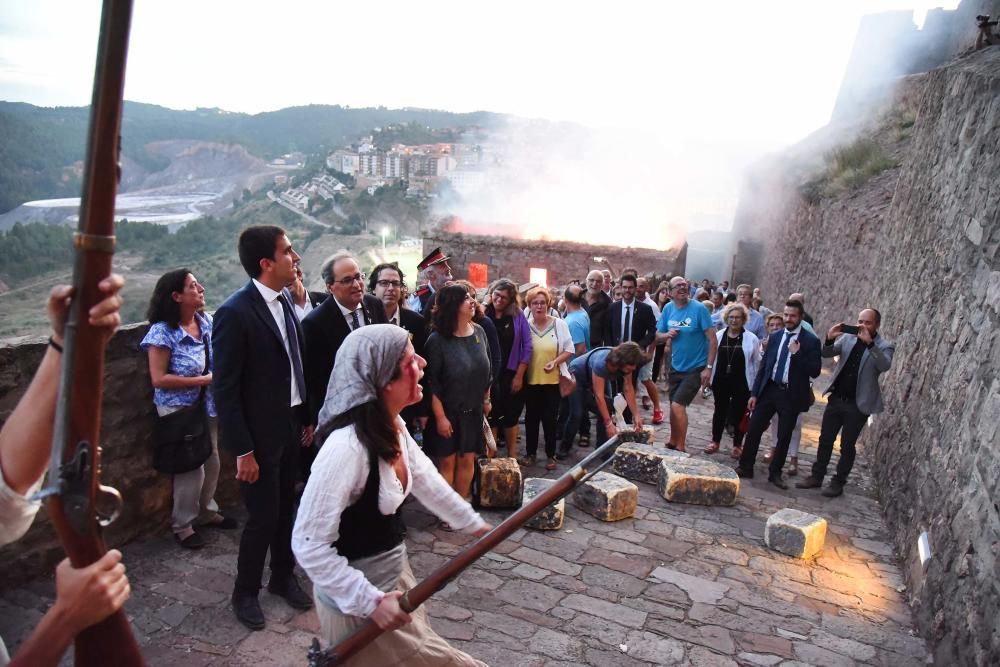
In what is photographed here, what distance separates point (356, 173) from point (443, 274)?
56.5m

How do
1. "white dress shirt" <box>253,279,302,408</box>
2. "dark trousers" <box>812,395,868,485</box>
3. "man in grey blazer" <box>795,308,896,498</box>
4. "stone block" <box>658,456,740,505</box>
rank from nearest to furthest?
"white dress shirt" <box>253,279,302,408</box> < "stone block" <box>658,456,740,505</box> < "man in grey blazer" <box>795,308,896,498</box> < "dark trousers" <box>812,395,868,485</box>

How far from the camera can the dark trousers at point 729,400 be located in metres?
7.22

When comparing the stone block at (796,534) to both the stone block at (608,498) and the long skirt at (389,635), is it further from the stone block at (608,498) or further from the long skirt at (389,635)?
the long skirt at (389,635)

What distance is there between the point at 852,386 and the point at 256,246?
5.57m

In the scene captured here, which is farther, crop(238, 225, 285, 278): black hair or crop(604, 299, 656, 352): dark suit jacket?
crop(604, 299, 656, 352): dark suit jacket

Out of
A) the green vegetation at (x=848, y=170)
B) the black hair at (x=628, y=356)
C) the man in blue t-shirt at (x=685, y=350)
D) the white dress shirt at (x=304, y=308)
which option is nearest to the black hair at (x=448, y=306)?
the white dress shirt at (x=304, y=308)

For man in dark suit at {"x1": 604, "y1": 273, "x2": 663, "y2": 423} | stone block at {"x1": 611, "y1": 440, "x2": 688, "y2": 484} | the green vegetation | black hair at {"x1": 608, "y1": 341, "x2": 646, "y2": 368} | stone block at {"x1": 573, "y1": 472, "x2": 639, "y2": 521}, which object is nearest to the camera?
stone block at {"x1": 573, "y1": 472, "x2": 639, "y2": 521}

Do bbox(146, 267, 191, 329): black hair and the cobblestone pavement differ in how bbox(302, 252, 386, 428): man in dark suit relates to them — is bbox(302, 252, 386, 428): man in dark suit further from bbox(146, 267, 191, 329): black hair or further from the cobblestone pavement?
the cobblestone pavement

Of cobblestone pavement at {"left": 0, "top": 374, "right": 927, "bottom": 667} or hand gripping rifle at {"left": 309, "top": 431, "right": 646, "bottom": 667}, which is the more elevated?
hand gripping rifle at {"left": 309, "top": 431, "right": 646, "bottom": 667}

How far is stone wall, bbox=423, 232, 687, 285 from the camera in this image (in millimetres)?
28625

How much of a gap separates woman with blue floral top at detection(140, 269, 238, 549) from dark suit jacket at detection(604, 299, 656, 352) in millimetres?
4654

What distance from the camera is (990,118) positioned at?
6.10 meters

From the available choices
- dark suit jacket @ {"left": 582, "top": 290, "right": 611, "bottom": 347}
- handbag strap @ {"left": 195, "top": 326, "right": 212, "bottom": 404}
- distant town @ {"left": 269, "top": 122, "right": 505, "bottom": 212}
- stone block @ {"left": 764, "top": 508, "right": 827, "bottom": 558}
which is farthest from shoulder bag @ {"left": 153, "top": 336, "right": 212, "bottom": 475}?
distant town @ {"left": 269, "top": 122, "right": 505, "bottom": 212}

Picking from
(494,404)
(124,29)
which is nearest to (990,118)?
(494,404)
